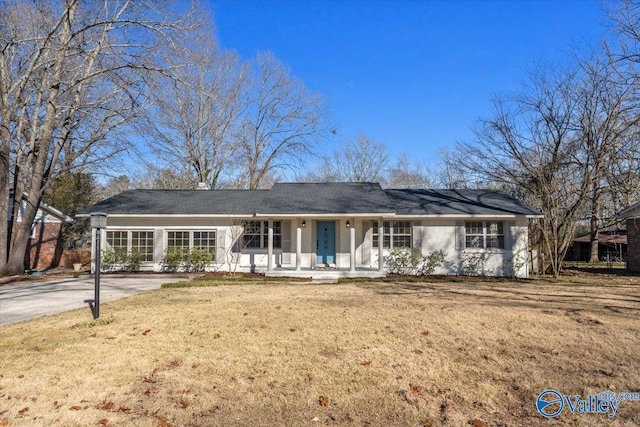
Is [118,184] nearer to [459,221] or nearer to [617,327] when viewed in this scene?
[459,221]

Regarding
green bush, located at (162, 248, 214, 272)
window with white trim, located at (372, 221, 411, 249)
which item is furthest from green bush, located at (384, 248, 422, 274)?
green bush, located at (162, 248, 214, 272)

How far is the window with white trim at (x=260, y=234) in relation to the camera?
54.8 feet

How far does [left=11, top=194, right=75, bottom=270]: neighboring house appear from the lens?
19.7 metres

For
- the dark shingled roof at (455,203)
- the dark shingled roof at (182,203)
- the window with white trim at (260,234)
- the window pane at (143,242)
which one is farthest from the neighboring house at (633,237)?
the window pane at (143,242)

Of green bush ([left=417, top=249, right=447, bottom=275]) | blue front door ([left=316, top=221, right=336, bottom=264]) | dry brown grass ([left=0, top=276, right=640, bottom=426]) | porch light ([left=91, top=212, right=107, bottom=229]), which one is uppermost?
→ porch light ([left=91, top=212, right=107, bottom=229])

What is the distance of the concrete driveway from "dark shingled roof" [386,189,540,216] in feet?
31.1

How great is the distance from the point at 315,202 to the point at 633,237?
49.6ft

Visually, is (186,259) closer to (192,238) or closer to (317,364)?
(192,238)

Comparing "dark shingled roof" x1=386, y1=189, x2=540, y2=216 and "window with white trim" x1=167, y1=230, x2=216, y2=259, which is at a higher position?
"dark shingled roof" x1=386, y1=189, x2=540, y2=216

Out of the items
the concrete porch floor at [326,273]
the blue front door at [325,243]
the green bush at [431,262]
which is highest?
the blue front door at [325,243]

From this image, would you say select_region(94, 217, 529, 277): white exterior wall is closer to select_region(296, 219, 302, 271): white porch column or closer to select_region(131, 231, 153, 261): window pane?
select_region(131, 231, 153, 261): window pane

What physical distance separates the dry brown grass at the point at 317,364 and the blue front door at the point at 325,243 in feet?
26.8

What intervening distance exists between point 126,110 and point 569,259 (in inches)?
1294

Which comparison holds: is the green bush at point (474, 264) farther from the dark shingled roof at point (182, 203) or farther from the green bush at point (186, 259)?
the green bush at point (186, 259)
